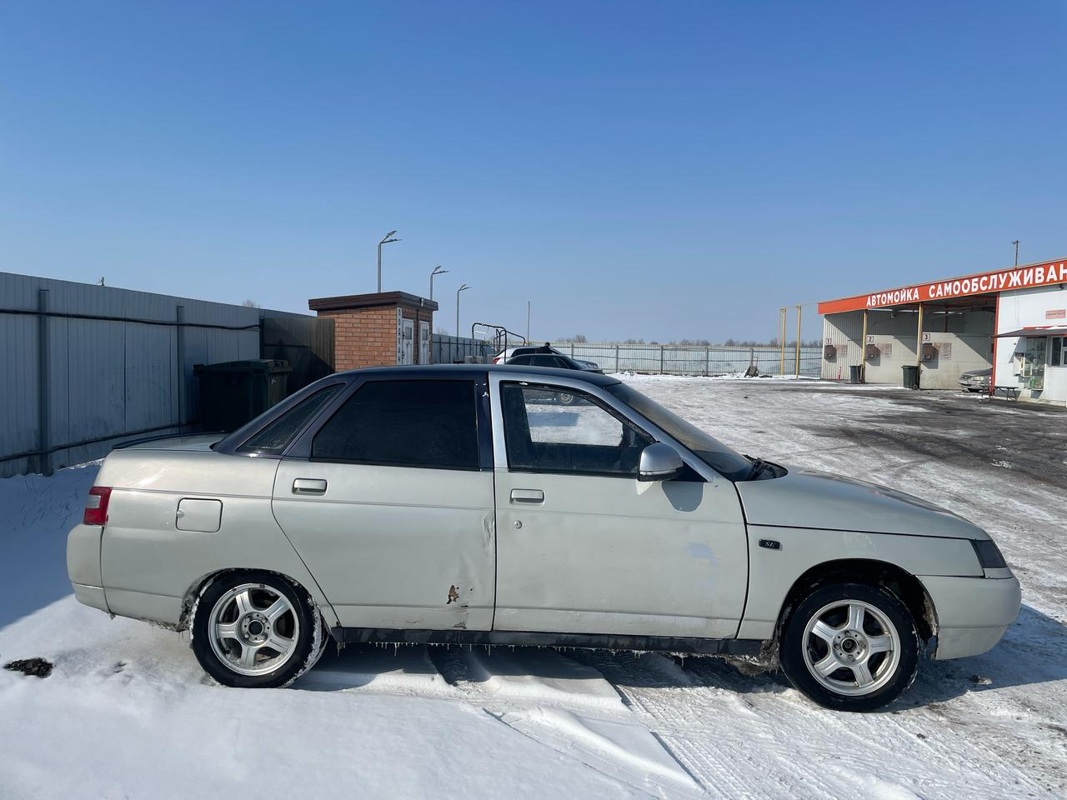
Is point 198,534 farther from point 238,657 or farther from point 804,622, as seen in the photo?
point 804,622

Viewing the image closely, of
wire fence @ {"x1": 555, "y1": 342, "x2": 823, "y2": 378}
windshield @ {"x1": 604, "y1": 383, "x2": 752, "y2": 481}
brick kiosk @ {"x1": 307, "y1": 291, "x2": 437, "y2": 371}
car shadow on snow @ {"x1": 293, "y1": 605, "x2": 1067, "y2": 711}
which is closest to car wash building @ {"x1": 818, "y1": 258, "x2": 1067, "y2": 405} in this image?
wire fence @ {"x1": 555, "y1": 342, "x2": 823, "y2": 378}

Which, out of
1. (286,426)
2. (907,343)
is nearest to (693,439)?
(286,426)

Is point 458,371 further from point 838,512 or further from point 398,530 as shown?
point 838,512

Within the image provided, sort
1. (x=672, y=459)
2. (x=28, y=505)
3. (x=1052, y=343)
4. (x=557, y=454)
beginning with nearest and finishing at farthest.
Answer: (x=672, y=459) → (x=557, y=454) → (x=28, y=505) → (x=1052, y=343)

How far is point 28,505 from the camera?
24.4ft

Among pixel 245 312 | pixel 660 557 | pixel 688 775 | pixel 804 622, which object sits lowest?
pixel 688 775

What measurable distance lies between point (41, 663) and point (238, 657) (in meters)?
1.05

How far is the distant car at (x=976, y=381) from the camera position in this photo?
29.7 m

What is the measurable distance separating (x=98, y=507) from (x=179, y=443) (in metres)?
0.64

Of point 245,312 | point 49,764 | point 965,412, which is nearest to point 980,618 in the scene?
point 49,764

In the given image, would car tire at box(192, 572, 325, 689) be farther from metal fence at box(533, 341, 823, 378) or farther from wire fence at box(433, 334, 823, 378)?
metal fence at box(533, 341, 823, 378)

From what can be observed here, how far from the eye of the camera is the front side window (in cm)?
407

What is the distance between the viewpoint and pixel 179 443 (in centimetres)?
468

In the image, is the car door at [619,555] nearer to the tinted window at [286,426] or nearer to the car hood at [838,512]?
the car hood at [838,512]
